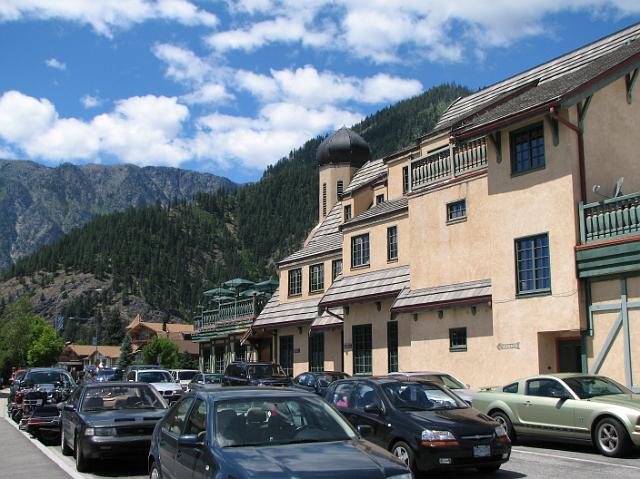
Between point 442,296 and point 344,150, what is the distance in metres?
23.6

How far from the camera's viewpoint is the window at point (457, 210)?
22998mm

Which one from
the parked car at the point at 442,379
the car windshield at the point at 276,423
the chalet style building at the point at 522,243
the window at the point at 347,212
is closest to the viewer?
the car windshield at the point at 276,423

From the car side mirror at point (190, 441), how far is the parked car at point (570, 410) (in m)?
8.21

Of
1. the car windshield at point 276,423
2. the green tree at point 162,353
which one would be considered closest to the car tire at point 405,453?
the car windshield at point 276,423

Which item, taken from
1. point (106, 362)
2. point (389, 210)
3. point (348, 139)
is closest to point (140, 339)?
point (106, 362)

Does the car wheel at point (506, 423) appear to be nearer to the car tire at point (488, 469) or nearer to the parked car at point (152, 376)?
the car tire at point (488, 469)

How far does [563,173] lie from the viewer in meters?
19.0

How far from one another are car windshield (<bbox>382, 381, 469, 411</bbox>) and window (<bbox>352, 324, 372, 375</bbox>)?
640 inches

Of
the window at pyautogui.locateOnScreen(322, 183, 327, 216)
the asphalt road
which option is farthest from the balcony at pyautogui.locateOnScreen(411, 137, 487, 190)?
the window at pyautogui.locateOnScreen(322, 183, 327, 216)

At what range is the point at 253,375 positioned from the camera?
2673 cm

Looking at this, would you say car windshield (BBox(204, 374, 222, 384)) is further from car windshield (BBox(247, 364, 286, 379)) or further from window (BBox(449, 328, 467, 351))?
window (BBox(449, 328, 467, 351))

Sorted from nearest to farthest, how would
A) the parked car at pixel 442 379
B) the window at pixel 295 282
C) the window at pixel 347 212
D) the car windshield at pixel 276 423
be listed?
the car windshield at pixel 276 423
the parked car at pixel 442 379
the window at pixel 347 212
the window at pixel 295 282

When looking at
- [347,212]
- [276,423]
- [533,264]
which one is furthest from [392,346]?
[276,423]

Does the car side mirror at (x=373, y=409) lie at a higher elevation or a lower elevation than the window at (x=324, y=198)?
lower
